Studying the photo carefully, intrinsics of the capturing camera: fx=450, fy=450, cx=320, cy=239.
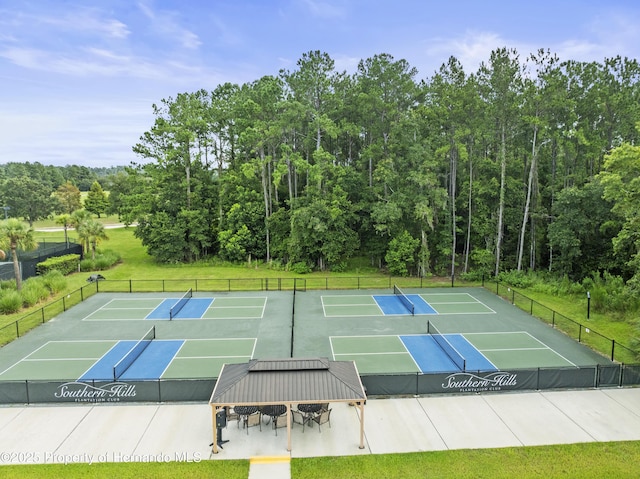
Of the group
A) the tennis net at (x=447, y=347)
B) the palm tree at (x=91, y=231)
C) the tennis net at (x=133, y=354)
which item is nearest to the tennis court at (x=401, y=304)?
the tennis net at (x=447, y=347)

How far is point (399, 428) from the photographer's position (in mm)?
13125

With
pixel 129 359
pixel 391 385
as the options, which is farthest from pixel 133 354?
pixel 391 385

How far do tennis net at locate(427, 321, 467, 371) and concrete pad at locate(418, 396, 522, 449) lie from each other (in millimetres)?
2100

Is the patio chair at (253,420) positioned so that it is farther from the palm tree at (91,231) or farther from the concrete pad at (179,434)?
the palm tree at (91,231)

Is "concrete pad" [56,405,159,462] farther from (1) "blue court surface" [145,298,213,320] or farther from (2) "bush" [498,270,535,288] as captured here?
(2) "bush" [498,270,535,288]

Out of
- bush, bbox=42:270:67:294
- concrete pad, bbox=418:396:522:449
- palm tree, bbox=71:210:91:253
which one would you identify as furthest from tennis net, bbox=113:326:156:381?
palm tree, bbox=71:210:91:253

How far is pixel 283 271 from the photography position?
122 ft

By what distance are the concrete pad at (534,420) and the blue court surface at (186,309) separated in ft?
52.9

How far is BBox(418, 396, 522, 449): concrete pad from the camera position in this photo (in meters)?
12.4

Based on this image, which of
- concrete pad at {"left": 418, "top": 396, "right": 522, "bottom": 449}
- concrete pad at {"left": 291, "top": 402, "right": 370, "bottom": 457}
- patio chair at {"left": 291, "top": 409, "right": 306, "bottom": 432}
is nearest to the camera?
concrete pad at {"left": 291, "top": 402, "right": 370, "bottom": 457}

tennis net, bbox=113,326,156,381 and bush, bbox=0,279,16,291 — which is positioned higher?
bush, bbox=0,279,16,291

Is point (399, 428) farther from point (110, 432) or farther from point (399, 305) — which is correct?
point (399, 305)

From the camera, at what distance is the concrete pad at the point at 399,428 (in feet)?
40.2

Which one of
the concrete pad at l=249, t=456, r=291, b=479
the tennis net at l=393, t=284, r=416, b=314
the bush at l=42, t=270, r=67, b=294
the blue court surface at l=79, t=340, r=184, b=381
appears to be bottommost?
the concrete pad at l=249, t=456, r=291, b=479
